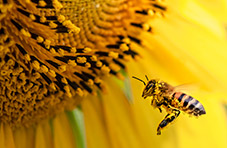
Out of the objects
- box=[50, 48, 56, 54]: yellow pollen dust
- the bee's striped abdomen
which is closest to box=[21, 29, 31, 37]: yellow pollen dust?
box=[50, 48, 56, 54]: yellow pollen dust

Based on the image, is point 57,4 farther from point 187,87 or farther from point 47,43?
point 187,87

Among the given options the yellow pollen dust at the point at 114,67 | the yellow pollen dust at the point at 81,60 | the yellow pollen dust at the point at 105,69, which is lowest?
the yellow pollen dust at the point at 81,60

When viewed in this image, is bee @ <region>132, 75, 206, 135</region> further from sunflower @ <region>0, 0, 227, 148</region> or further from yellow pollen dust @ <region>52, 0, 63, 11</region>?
yellow pollen dust @ <region>52, 0, 63, 11</region>

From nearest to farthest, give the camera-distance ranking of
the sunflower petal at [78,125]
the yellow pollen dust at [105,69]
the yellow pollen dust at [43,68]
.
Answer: the yellow pollen dust at [43,68] < the yellow pollen dust at [105,69] < the sunflower petal at [78,125]

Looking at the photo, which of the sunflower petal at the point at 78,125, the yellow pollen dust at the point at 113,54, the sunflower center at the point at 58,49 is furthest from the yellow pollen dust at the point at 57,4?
the sunflower petal at the point at 78,125

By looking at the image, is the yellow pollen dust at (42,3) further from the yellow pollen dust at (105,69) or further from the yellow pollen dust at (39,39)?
the yellow pollen dust at (105,69)

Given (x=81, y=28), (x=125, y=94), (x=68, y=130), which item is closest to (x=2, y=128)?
(x=68, y=130)

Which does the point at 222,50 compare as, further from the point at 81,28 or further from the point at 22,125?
the point at 22,125
